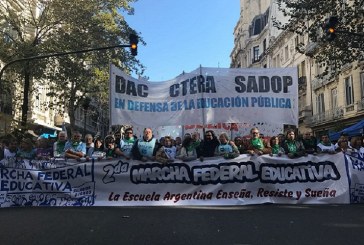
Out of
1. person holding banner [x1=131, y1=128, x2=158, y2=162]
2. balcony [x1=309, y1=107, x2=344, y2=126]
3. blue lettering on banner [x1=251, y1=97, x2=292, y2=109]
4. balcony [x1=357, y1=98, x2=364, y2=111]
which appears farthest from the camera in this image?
balcony [x1=309, y1=107, x2=344, y2=126]

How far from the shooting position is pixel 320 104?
45094mm

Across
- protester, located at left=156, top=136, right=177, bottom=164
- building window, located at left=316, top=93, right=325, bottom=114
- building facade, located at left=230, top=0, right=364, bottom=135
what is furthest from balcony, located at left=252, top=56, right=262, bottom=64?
protester, located at left=156, top=136, right=177, bottom=164

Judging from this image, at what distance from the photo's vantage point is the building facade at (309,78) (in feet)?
120

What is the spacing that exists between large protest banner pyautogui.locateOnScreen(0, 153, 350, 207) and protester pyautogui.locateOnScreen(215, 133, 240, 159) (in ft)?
0.45

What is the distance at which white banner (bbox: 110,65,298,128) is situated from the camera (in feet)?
39.0

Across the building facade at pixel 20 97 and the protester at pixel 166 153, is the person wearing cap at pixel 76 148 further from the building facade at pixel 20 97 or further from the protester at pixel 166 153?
the building facade at pixel 20 97

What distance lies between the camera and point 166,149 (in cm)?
1080

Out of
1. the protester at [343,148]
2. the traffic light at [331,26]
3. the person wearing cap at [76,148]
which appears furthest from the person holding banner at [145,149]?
the traffic light at [331,26]

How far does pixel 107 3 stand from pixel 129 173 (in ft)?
73.9

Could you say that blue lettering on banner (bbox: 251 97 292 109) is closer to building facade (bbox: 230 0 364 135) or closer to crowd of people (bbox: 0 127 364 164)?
crowd of people (bbox: 0 127 364 164)

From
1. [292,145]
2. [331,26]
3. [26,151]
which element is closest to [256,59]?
[331,26]

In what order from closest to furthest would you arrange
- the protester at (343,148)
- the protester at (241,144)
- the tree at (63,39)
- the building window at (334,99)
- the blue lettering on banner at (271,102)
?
the protester at (343,148) → the protester at (241,144) → the blue lettering on banner at (271,102) → the tree at (63,39) → the building window at (334,99)

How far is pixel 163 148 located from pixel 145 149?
43 centimetres

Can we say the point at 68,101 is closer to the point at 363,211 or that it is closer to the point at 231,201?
the point at 231,201
